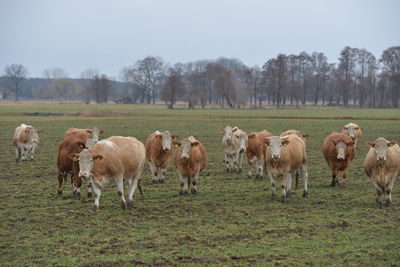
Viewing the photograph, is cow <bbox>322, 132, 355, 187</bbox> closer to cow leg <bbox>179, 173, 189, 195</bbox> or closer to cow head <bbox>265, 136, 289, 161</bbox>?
cow head <bbox>265, 136, 289, 161</bbox>

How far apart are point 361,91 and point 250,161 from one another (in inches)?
3496

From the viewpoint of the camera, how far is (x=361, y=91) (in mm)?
100000

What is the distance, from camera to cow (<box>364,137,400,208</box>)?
Answer: 12.0 metres

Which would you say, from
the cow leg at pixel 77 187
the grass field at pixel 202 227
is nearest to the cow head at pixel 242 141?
the grass field at pixel 202 227

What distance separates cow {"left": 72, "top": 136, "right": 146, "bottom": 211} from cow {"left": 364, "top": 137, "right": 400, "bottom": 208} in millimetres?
5948

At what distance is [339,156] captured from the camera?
14461mm

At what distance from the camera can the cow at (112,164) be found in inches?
441

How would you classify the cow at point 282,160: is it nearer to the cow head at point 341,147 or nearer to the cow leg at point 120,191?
the cow head at point 341,147

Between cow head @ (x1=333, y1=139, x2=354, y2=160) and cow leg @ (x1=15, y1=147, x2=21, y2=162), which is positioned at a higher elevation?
cow head @ (x1=333, y1=139, x2=354, y2=160)

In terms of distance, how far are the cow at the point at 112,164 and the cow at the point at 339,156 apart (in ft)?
19.8

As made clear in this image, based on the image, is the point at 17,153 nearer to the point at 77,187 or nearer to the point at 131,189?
the point at 77,187

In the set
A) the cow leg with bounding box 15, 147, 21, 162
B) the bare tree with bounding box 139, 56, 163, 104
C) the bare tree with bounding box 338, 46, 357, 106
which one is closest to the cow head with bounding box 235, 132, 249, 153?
the cow leg with bounding box 15, 147, 21, 162

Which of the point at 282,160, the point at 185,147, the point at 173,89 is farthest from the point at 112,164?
the point at 173,89

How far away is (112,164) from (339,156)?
6853 millimetres
